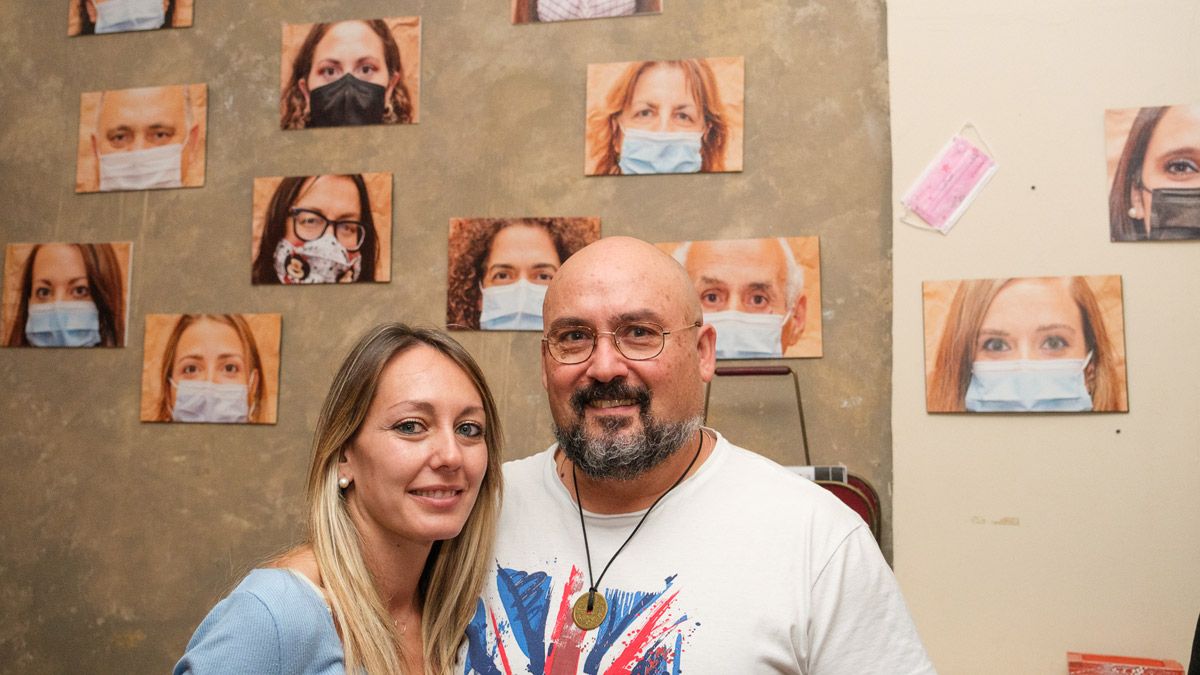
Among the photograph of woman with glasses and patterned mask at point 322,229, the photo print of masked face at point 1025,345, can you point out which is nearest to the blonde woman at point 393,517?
the photograph of woman with glasses and patterned mask at point 322,229

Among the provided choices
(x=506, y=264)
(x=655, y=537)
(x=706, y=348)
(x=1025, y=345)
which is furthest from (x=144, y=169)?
(x=1025, y=345)

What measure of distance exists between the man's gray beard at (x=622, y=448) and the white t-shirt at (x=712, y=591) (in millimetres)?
83

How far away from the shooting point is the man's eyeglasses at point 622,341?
5.69 feet

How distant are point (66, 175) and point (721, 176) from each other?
2116mm

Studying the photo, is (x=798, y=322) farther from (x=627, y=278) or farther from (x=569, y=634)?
(x=569, y=634)

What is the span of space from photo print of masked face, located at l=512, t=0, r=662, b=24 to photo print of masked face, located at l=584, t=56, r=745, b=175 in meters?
0.16

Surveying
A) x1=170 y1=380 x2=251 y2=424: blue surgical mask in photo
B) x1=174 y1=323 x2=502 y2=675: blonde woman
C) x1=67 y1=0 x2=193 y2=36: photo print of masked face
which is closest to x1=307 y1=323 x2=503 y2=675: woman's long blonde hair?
x1=174 y1=323 x2=502 y2=675: blonde woman

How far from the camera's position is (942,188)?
7.75 feet

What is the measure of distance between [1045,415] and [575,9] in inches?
66.5

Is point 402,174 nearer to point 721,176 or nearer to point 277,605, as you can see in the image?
point 721,176

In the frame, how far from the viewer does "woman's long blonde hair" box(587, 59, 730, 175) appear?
2.53m

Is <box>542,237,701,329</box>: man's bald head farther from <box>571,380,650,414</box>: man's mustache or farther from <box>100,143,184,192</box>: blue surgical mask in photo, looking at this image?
<box>100,143,184,192</box>: blue surgical mask in photo

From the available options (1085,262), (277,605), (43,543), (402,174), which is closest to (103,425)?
(43,543)

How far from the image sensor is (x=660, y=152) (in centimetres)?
256
